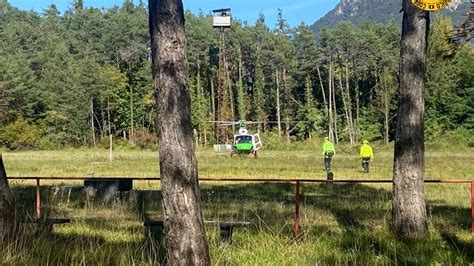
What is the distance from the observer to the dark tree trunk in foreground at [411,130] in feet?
30.0

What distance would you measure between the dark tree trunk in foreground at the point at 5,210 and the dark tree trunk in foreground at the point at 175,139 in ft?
8.14

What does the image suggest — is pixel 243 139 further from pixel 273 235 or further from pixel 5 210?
pixel 5 210

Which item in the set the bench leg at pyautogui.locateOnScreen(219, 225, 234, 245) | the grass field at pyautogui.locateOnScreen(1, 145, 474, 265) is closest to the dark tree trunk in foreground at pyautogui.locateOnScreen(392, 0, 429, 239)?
the grass field at pyautogui.locateOnScreen(1, 145, 474, 265)

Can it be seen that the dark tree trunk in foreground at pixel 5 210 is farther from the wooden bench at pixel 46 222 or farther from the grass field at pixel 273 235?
the wooden bench at pixel 46 222

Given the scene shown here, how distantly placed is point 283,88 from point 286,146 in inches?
1102

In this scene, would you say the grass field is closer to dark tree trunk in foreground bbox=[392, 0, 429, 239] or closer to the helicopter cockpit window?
dark tree trunk in foreground bbox=[392, 0, 429, 239]

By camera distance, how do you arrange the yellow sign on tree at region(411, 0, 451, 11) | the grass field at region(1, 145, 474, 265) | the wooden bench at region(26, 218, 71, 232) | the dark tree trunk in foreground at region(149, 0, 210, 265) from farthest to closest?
the wooden bench at region(26, 218, 71, 232)
the yellow sign on tree at region(411, 0, 451, 11)
the grass field at region(1, 145, 474, 265)
the dark tree trunk in foreground at region(149, 0, 210, 265)

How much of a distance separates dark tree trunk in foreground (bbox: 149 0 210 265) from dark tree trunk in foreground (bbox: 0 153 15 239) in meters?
2.48

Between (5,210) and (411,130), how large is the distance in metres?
5.79

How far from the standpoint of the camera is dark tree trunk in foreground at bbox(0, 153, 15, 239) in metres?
7.27

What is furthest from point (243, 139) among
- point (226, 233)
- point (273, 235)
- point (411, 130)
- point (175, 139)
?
point (175, 139)

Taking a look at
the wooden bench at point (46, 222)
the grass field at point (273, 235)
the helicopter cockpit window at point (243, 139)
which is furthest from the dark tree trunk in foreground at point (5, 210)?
the helicopter cockpit window at point (243, 139)

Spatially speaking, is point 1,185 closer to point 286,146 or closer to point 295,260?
point 295,260

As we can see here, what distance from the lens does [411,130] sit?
30.2 ft
